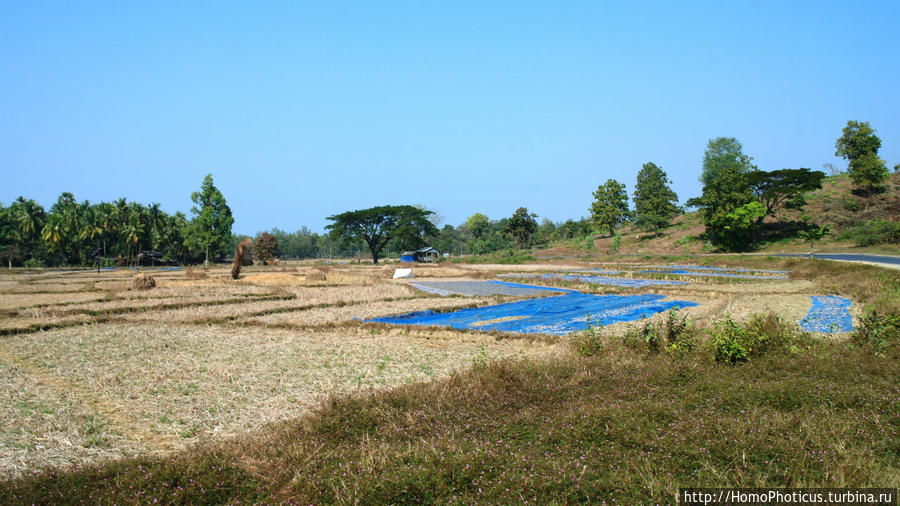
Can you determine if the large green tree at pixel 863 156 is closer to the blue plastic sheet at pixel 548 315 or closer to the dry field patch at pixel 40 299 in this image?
the blue plastic sheet at pixel 548 315

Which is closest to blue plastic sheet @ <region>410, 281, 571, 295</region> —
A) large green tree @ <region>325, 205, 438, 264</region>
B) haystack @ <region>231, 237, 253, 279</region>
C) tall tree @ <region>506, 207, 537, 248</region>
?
haystack @ <region>231, 237, 253, 279</region>

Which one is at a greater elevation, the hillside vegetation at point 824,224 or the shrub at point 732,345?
the hillside vegetation at point 824,224

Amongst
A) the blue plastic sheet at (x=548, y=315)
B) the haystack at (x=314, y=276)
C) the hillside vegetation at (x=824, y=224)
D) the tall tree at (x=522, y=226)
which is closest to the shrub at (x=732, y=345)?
the blue plastic sheet at (x=548, y=315)

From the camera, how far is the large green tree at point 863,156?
4569 centimetres

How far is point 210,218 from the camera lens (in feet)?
174

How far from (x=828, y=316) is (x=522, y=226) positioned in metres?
56.4

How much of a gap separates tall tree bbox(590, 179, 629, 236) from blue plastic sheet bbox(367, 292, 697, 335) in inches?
1677

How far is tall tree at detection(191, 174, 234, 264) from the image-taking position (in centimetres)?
5294

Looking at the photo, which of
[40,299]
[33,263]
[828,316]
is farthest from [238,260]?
[33,263]

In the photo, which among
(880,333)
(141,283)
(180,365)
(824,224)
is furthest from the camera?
(824,224)

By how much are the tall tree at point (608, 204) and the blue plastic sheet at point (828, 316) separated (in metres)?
44.5

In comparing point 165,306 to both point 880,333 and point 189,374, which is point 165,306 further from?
point 880,333

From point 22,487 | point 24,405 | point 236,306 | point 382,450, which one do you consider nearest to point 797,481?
point 382,450

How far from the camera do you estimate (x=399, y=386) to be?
6.38 m
